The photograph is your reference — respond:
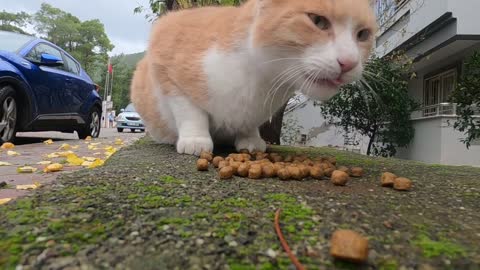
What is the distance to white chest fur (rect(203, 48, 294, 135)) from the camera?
85.1 inches

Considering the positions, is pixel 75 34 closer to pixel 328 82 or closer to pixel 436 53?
pixel 436 53

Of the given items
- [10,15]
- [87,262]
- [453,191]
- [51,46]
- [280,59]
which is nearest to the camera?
[87,262]

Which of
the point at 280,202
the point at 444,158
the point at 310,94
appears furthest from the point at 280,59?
the point at 444,158

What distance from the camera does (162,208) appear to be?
1.15 metres

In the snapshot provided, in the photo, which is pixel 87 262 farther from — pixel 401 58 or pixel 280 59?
pixel 401 58

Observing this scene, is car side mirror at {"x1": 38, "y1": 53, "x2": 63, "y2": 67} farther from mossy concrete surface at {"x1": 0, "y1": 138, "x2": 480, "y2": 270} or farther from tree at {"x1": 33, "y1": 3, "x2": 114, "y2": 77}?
tree at {"x1": 33, "y1": 3, "x2": 114, "y2": 77}

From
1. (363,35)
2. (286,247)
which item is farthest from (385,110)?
(286,247)

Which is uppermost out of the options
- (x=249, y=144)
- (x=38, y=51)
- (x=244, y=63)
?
Result: (x=38, y=51)

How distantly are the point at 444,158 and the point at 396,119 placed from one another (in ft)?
4.11

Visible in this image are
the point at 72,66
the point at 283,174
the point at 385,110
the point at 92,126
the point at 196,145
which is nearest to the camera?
the point at 283,174

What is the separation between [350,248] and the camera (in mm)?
825

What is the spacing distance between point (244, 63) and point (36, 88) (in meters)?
3.40

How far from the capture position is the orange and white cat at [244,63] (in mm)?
1797

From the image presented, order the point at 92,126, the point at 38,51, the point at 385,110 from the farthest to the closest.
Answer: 1. the point at 385,110
2. the point at 92,126
3. the point at 38,51
